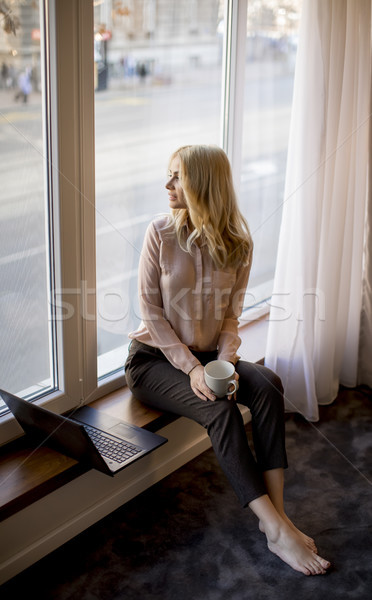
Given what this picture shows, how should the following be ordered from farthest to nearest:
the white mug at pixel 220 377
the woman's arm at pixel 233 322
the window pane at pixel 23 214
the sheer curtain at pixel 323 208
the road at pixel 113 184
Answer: the sheer curtain at pixel 323 208, the woman's arm at pixel 233 322, the white mug at pixel 220 377, the road at pixel 113 184, the window pane at pixel 23 214

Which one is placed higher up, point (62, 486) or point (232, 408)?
point (232, 408)

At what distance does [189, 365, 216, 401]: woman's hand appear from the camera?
6.27ft

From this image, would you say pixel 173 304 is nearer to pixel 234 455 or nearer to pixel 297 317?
pixel 234 455

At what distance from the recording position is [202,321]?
2.09 metres

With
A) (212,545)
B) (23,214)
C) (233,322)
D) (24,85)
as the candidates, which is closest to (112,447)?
(212,545)

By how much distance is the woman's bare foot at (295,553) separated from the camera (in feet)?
5.90

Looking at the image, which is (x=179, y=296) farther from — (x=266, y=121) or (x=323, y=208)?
(x=266, y=121)

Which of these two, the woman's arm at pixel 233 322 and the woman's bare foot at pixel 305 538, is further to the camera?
the woman's arm at pixel 233 322

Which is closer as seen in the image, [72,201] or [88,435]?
[88,435]

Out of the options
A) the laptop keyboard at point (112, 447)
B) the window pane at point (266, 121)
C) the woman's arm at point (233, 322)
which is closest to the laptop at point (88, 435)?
the laptop keyboard at point (112, 447)

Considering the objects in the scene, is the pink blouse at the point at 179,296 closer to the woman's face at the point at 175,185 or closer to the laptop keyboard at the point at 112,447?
the woman's face at the point at 175,185

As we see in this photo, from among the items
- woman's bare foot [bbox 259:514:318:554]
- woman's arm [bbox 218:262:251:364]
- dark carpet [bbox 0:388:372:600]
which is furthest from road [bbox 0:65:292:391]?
woman's bare foot [bbox 259:514:318:554]

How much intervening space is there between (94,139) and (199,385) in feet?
2.50

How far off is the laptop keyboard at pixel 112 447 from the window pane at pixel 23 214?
0.22m
